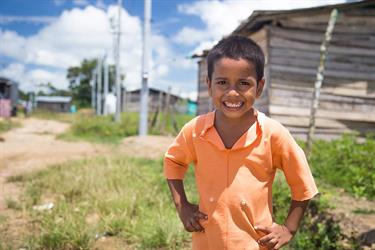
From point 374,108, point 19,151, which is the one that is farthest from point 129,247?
point 374,108

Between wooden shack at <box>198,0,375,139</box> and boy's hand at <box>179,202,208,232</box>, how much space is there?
8322 mm

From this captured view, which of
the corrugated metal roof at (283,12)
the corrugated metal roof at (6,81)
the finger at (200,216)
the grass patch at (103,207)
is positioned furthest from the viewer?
the corrugated metal roof at (6,81)

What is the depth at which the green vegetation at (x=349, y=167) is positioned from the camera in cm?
507

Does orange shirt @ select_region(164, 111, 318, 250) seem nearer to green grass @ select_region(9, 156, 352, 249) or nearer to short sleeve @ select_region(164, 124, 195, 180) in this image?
short sleeve @ select_region(164, 124, 195, 180)

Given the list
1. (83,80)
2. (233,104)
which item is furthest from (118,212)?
(83,80)

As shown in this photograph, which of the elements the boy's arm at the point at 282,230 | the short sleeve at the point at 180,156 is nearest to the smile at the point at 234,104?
the short sleeve at the point at 180,156

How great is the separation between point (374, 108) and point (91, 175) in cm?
759

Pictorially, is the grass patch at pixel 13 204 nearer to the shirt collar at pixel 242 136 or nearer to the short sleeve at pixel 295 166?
the shirt collar at pixel 242 136

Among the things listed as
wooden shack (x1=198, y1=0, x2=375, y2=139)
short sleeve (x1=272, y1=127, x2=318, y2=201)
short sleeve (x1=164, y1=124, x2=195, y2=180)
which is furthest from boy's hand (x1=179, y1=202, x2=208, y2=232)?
wooden shack (x1=198, y1=0, x2=375, y2=139)

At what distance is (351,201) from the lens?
4.50 meters

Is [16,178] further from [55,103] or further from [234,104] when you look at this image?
[55,103]

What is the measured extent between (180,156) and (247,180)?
1.14ft

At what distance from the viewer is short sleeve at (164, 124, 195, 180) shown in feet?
6.22

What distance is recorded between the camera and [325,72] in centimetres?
1018
